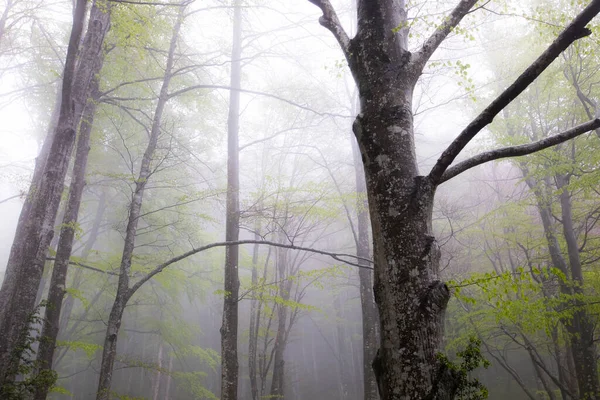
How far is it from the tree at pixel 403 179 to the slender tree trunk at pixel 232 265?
4832 mm

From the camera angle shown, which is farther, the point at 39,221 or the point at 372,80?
the point at 39,221

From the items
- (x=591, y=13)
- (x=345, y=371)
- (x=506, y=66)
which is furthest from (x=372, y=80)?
(x=345, y=371)

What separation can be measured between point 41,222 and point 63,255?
79.7 inches

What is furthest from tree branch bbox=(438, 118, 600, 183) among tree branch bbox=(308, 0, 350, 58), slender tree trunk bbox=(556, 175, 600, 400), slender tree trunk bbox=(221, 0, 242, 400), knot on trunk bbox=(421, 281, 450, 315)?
slender tree trunk bbox=(556, 175, 600, 400)

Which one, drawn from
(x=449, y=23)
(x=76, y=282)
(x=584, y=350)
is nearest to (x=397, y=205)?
(x=449, y=23)

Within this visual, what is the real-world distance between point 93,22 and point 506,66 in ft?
32.0

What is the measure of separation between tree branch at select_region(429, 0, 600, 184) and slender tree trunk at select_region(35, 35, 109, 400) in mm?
5374

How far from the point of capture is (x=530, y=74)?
178cm

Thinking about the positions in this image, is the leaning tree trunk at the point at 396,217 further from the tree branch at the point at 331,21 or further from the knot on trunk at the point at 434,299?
the tree branch at the point at 331,21

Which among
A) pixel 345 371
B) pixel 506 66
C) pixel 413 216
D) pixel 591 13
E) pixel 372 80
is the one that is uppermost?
pixel 506 66

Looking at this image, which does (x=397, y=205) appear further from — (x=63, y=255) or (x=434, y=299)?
(x=63, y=255)

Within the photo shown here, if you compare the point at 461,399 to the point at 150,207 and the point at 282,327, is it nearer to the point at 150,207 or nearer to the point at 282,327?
the point at 282,327

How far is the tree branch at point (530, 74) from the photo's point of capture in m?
1.66

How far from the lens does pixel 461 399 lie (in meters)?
1.59
